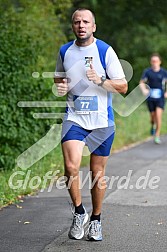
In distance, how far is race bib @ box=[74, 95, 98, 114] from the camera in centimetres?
708

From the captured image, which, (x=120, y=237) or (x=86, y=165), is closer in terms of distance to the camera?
(x=120, y=237)

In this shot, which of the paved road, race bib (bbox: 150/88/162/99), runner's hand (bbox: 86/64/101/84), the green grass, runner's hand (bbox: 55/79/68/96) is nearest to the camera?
runner's hand (bbox: 86/64/101/84)

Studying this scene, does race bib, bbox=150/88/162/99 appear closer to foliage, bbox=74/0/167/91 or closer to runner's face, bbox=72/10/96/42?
foliage, bbox=74/0/167/91

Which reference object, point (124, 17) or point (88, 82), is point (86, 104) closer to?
point (88, 82)

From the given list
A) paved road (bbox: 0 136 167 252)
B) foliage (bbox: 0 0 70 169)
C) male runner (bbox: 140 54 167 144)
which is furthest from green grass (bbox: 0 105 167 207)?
male runner (bbox: 140 54 167 144)

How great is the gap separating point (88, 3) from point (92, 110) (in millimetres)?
12071

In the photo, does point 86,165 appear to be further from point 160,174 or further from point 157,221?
point 157,221

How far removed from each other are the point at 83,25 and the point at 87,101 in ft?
2.30

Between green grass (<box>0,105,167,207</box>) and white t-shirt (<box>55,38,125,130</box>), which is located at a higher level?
white t-shirt (<box>55,38,125,130</box>)

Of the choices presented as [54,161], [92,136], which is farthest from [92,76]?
[54,161]

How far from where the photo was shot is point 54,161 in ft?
39.9

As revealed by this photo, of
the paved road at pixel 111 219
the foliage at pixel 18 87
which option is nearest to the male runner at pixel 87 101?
the paved road at pixel 111 219

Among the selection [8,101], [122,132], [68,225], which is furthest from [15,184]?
[122,132]

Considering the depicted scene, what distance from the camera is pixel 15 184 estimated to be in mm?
→ 10211
